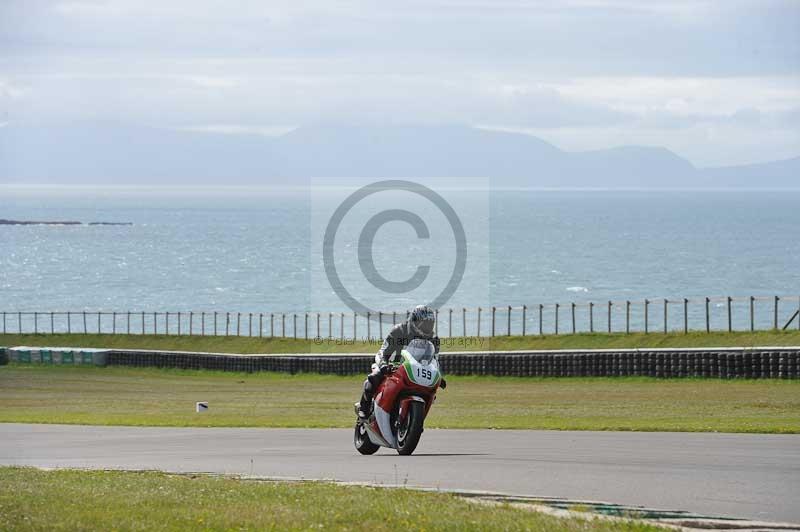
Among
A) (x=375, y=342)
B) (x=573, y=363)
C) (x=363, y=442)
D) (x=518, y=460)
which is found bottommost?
(x=375, y=342)

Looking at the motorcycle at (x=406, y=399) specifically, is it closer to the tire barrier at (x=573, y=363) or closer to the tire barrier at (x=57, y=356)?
the tire barrier at (x=573, y=363)

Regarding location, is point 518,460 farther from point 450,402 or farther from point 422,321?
point 450,402

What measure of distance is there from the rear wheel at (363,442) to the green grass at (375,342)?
31471mm

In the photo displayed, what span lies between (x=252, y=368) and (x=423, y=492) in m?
49.6

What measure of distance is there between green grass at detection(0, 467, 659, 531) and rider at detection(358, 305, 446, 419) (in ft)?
11.5

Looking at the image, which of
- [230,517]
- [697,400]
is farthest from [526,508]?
[697,400]

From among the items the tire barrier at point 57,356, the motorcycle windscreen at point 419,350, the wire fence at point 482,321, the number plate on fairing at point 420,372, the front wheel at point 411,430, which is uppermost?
the motorcycle windscreen at point 419,350

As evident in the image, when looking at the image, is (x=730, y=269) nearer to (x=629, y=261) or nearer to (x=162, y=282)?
(x=629, y=261)

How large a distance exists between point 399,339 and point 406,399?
0.78 m

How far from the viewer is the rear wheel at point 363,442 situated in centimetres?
1928

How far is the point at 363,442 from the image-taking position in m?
19.4

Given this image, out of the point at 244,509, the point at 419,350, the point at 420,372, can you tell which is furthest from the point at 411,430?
the point at 244,509

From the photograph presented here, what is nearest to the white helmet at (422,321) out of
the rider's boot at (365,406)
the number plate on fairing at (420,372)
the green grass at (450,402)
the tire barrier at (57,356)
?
the number plate on fairing at (420,372)

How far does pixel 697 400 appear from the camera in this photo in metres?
35.4
